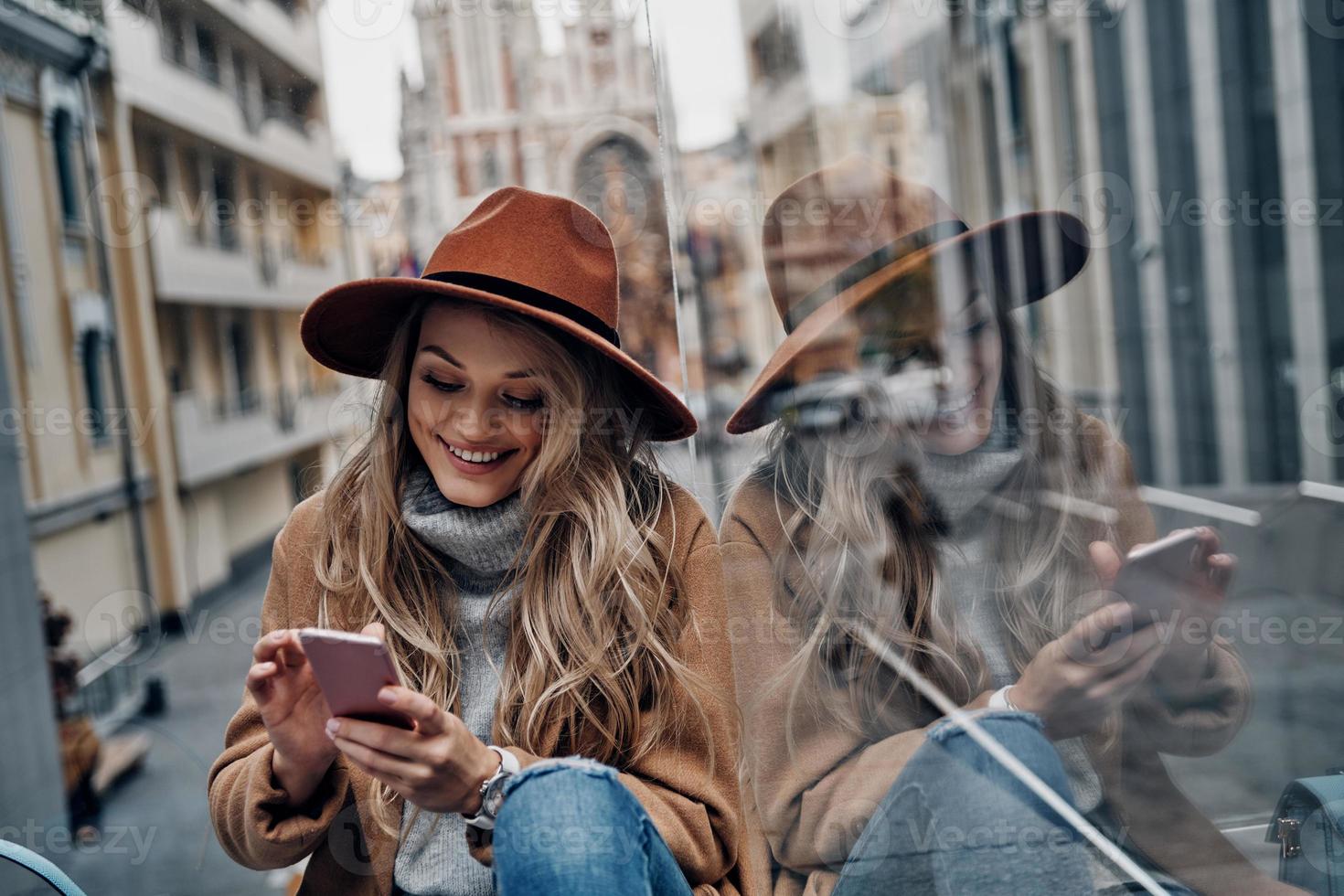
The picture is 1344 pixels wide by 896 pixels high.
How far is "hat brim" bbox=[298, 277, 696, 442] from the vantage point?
1.26 meters

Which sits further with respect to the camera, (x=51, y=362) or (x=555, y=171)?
(x=51, y=362)

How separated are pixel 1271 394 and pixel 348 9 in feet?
8.01

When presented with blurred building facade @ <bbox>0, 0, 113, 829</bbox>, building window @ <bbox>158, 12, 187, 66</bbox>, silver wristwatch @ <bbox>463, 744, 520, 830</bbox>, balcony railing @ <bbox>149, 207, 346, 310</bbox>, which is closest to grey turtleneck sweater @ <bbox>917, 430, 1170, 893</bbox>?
silver wristwatch @ <bbox>463, 744, 520, 830</bbox>

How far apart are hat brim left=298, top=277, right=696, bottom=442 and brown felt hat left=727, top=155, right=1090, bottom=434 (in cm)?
19

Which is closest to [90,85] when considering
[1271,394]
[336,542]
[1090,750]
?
[336,542]

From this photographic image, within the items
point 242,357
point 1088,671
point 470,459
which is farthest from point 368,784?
point 242,357

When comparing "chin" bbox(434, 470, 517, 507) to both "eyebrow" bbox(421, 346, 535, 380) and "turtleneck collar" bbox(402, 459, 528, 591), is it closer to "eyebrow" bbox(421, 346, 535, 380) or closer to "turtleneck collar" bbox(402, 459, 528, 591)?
"turtleneck collar" bbox(402, 459, 528, 591)

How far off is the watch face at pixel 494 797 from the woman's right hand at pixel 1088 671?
61 centimetres

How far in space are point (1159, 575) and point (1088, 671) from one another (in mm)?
139

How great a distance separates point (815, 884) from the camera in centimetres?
136

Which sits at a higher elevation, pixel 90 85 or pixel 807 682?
pixel 90 85

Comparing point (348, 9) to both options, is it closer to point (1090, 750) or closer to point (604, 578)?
point (604, 578)

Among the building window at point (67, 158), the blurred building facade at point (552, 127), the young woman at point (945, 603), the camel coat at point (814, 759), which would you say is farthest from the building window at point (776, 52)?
the building window at point (67, 158)

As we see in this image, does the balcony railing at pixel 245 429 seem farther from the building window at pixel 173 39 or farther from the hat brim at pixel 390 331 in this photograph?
the building window at pixel 173 39
